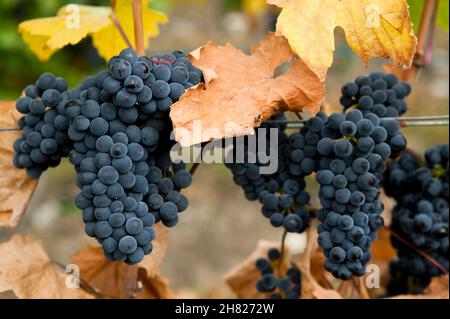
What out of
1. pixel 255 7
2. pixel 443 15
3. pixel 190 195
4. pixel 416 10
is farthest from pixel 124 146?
pixel 255 7

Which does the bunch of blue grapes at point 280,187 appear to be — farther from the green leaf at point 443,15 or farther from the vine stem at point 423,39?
the green leaf at point 443,15

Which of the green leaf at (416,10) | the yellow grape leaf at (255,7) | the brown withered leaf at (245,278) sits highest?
the yellow grape leaf at (255,7)

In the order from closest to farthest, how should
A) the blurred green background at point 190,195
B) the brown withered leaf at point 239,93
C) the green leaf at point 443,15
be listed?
the brown withered leaf at point 239,93
the green leaf at point 443,15
the blurred green background at point 190,195

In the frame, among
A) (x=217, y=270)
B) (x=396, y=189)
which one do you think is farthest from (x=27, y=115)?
(x=217, y=270)

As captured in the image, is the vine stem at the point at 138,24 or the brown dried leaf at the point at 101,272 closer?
the vine stem at the point at 138,24

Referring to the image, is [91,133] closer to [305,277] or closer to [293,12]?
[293,12]

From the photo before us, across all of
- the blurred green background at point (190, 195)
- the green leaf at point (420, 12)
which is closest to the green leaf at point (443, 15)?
the green leaf at point (420, 12)

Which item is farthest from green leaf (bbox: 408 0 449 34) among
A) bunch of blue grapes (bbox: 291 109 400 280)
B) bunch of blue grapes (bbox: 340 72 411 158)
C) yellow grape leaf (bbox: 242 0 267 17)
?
yellow grape leaf (bbox: 242 0 267 17)

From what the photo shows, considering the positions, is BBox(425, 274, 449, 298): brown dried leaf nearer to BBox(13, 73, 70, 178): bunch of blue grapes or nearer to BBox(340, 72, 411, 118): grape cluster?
BBox(340, 72, 411, 118): grape cluster

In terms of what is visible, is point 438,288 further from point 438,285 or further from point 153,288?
point 153,288
